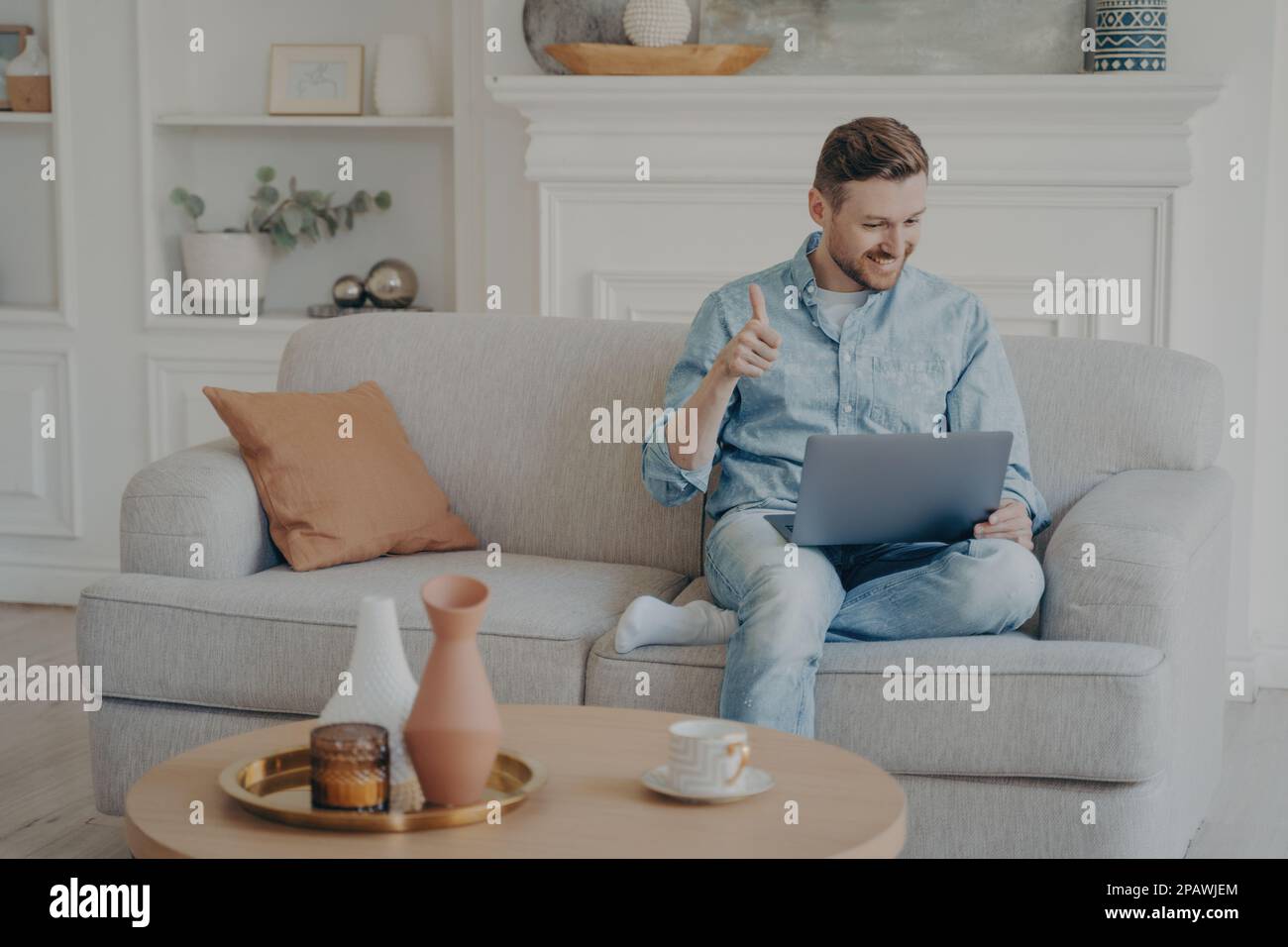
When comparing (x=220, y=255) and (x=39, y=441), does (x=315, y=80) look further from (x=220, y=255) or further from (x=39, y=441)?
(x=39, y=441)

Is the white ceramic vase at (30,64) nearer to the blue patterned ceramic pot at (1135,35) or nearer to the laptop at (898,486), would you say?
the blue patterned ceramic pot at (1135,35)

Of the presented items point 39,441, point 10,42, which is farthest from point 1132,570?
point 10,42

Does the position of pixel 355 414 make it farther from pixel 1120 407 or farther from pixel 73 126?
pixel 73 126

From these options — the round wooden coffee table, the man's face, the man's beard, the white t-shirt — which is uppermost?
the man's face

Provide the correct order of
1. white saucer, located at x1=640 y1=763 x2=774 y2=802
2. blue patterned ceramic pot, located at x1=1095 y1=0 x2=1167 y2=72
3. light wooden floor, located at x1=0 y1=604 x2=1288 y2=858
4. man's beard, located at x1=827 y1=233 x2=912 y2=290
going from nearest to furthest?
white saucer, located at x1=640 y1=763 x2=774 y2=802 → man's beard, located at x1=827 y1=233 x2=912 y2=290 → light wooden floor, located at x1=0 y1=604 x2=1288 y2=858 → blue patterned ceramic pot, located at x1=1095 y1=0 x2=1167 y2=72

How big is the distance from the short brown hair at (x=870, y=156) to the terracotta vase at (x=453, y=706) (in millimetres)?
1101

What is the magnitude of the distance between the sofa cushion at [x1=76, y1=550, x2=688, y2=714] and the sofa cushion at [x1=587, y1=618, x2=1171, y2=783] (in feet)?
0.78

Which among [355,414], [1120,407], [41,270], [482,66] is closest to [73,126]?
[41,270]

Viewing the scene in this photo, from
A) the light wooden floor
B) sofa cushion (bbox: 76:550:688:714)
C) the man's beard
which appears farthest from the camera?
the light wooden floor

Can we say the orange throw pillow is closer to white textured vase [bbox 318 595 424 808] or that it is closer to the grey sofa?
the grey sofa

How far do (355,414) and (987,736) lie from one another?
4.01 ft

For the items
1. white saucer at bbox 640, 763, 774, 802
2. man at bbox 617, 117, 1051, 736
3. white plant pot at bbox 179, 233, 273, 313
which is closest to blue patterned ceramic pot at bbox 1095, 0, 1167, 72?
man at bbox 617, 117, 1051, 736

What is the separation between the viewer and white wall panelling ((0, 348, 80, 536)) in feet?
13.8
